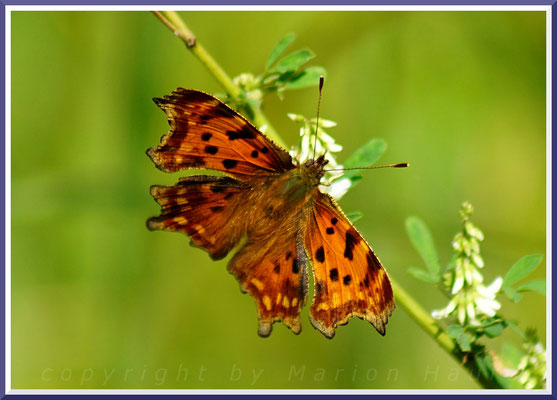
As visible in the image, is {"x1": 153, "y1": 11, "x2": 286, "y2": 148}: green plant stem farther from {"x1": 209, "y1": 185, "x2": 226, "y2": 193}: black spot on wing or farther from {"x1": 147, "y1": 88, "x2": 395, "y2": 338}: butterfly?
{"x1": 209, "y1": 185, "x2": 226, "y2": 193}: black spot on wing

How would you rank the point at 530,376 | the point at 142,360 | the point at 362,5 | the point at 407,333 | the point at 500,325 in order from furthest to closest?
the point at 407,333, the point at 142,360, the point at 362,5, the point at 530,376, the point at 500,325

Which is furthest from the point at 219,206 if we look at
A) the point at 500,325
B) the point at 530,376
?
the point at 530,376

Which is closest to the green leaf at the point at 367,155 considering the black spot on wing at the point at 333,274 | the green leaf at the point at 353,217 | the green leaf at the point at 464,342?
the green leaf at the point at 353,217

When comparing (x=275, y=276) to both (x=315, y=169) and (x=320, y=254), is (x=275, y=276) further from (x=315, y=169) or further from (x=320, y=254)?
(x=315, y=169)

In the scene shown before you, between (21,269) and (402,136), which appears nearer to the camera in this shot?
(21,269)

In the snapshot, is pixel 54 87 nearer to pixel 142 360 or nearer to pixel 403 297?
pixel 142 360

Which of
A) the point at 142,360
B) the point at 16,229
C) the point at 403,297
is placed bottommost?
the point at 142,360
